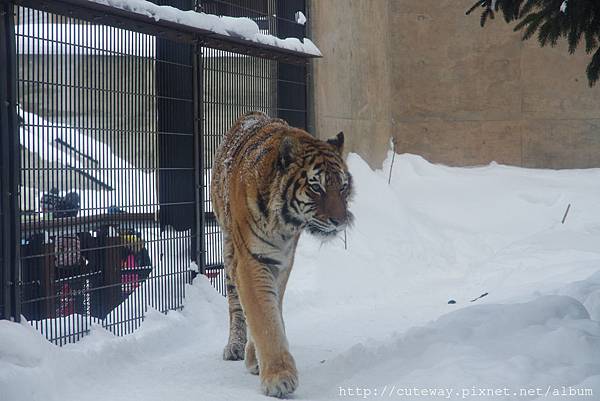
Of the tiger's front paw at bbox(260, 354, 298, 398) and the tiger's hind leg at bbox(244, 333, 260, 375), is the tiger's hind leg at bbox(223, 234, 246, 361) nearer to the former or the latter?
the tiger's hind leg at bbox(244, 333, 260, 375)

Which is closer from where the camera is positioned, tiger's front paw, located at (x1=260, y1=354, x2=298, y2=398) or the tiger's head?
Result: tiger's front paw, located at (x1=260, y1=354, x2=298, y2=398)

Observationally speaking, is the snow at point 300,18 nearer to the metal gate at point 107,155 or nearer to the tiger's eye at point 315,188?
the metal gate at point 107,155

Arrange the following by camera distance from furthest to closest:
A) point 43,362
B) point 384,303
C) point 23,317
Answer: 1. point 384,303
2. point 23,317
3. point 43,362

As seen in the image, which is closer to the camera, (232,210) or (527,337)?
(527,337)

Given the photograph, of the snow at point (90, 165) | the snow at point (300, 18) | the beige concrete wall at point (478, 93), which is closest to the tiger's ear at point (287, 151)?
the snow at point (90, 165)

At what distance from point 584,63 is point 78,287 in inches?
425

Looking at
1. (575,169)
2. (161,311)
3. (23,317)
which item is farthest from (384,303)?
(575,169)

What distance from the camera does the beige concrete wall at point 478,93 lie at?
1435cm

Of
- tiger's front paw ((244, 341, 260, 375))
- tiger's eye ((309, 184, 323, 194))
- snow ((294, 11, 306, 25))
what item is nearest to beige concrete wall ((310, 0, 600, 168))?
snow ((294, 11, 306, 25))

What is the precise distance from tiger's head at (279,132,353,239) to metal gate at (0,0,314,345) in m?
1.68

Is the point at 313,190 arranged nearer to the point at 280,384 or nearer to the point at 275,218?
the point at 275,218

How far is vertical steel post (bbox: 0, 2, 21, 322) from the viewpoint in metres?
5.25

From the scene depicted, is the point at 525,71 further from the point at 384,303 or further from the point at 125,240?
the point at 125,240

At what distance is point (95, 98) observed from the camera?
20.5 ft
